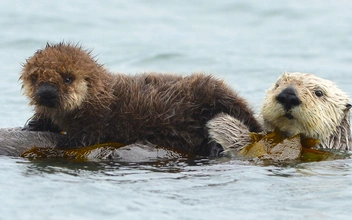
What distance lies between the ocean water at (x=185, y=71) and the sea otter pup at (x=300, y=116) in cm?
35

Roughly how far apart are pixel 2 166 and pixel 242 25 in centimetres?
1136

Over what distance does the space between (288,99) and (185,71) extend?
704 centimetres

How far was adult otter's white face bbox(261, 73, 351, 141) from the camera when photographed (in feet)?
24.5

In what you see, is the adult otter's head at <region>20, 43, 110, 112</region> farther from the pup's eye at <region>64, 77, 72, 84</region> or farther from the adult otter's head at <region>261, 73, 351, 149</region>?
the adult otter's head at <region>261, 73, 351, 149</region>

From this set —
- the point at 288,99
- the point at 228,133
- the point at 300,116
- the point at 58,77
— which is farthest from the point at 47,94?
the point at 300,116

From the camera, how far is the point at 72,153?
748 centimetres

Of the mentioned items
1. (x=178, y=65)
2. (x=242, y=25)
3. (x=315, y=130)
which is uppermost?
(x=242, y=25)

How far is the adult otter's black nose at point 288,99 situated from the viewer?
7.41 metres

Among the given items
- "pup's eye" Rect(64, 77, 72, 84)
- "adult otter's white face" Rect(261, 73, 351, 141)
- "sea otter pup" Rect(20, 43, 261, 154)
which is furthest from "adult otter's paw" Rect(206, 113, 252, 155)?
"pup's eye" Rect(64, 77, 72, 84)

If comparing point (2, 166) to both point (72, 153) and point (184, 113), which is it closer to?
point (72, 153)

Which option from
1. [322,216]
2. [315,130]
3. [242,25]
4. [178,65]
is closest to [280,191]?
[322,216]

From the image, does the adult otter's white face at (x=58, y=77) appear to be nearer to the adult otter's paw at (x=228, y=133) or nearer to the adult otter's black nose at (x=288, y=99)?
the adult otter's paw at (x=228, y=133)

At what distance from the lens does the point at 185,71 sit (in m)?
14.4

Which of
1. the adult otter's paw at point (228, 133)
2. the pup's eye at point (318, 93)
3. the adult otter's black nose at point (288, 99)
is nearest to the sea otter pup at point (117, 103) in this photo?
the adult otter's paw at point (228, 133)
